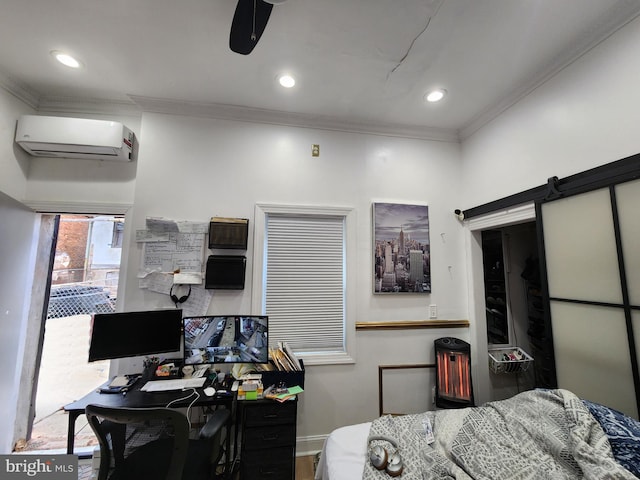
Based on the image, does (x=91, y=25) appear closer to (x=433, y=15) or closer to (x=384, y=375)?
(x=433, y=15)

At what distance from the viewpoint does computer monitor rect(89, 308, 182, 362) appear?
1.93 meters

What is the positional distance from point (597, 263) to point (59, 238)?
4468 millimetres

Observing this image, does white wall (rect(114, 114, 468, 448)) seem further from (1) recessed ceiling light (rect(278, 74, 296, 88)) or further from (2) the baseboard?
(1) recessed ceiling light (rect(278, 74, 296, 88))

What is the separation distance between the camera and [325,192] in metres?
2.71

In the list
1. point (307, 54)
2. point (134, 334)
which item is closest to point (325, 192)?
point (307, 54)

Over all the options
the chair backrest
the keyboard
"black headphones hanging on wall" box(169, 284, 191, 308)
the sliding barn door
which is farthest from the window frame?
the sliding barn door

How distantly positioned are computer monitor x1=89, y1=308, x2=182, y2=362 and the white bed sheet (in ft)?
4.44

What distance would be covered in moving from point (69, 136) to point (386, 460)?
3161 millimetres

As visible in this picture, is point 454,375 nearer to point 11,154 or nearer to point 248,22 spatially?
point 248,22

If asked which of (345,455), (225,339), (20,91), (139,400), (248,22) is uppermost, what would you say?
(20,91)

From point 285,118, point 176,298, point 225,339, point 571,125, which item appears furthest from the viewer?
point 285,118

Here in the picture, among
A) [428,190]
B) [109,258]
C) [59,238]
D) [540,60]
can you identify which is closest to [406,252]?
[428,190]

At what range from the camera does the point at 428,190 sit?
291 cm

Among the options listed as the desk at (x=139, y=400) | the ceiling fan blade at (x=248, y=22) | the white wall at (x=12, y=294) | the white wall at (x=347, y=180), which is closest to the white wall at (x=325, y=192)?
the white wall at (x=347, y=180)
